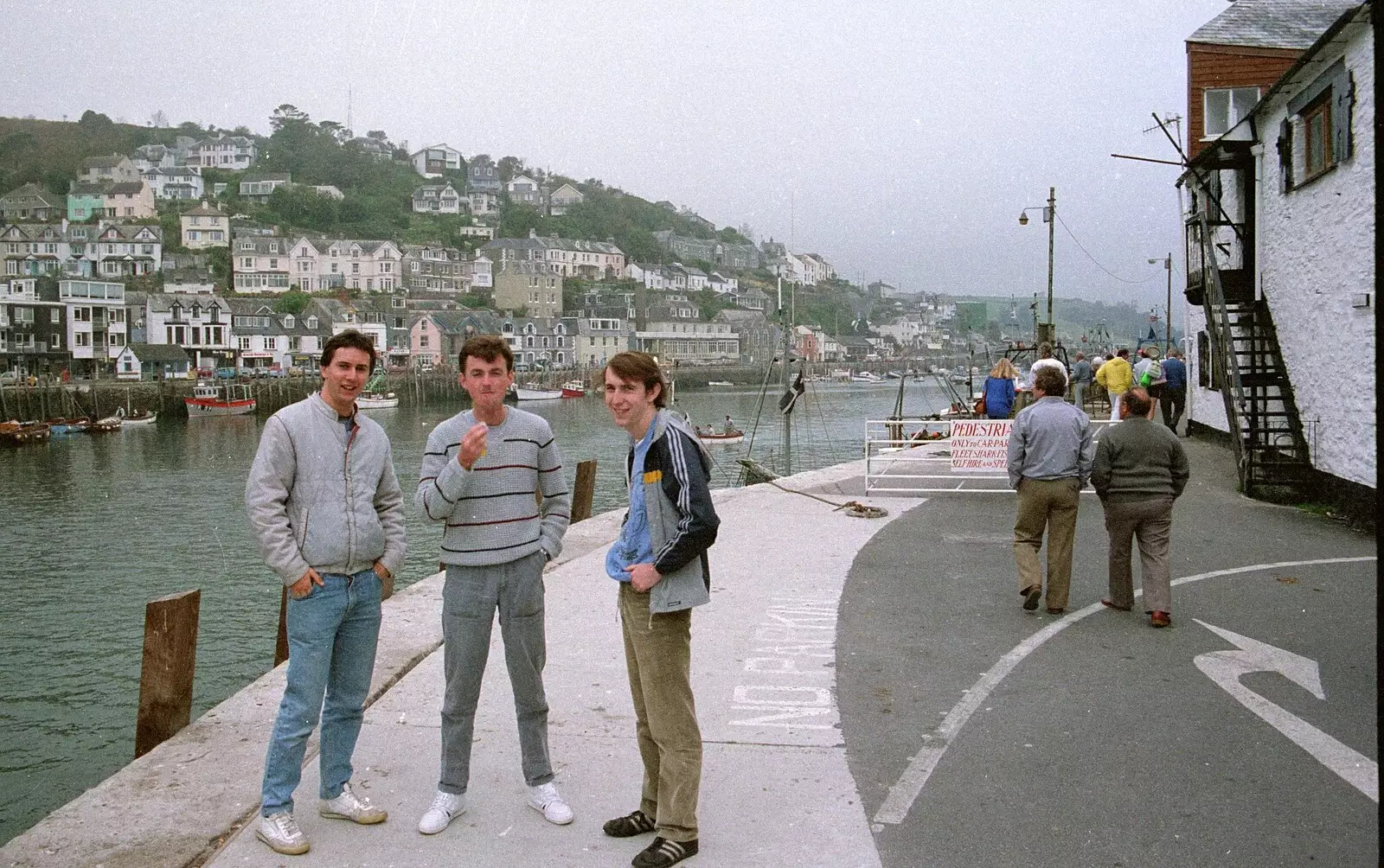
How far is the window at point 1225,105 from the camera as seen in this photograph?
24.0 meters

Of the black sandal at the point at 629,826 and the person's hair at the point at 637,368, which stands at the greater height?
the person's hair at the point at 637,368

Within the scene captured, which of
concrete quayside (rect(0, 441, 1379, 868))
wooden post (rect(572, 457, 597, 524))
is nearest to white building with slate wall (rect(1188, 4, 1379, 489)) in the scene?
concrete quayside (rect(0, 441, 1379, 868))

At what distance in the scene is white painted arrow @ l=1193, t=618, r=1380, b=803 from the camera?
5.13 metres

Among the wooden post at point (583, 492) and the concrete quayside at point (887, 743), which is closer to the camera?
the concrete quayside at point (887, 743)

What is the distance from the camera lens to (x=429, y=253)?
522 ft

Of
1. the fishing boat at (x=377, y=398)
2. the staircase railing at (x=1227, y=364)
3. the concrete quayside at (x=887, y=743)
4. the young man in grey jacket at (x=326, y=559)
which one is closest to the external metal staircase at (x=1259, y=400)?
the staircase railing at (x=1227, y=364)

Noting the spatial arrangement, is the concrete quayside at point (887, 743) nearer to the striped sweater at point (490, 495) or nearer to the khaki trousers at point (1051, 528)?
the khaki trousers at point (1051, 528)

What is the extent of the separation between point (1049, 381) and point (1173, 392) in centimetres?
1802

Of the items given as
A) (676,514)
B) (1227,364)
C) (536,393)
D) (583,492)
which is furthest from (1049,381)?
(536,393)

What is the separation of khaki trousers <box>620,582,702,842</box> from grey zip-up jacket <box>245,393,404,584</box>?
1156 mm

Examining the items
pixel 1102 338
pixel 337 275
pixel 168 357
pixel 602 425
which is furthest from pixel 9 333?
pixel 1102 338

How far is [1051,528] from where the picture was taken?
8.52 m

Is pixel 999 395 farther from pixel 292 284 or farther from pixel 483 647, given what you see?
pixel 292 284

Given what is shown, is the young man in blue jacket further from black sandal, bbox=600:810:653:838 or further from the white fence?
the white fence
